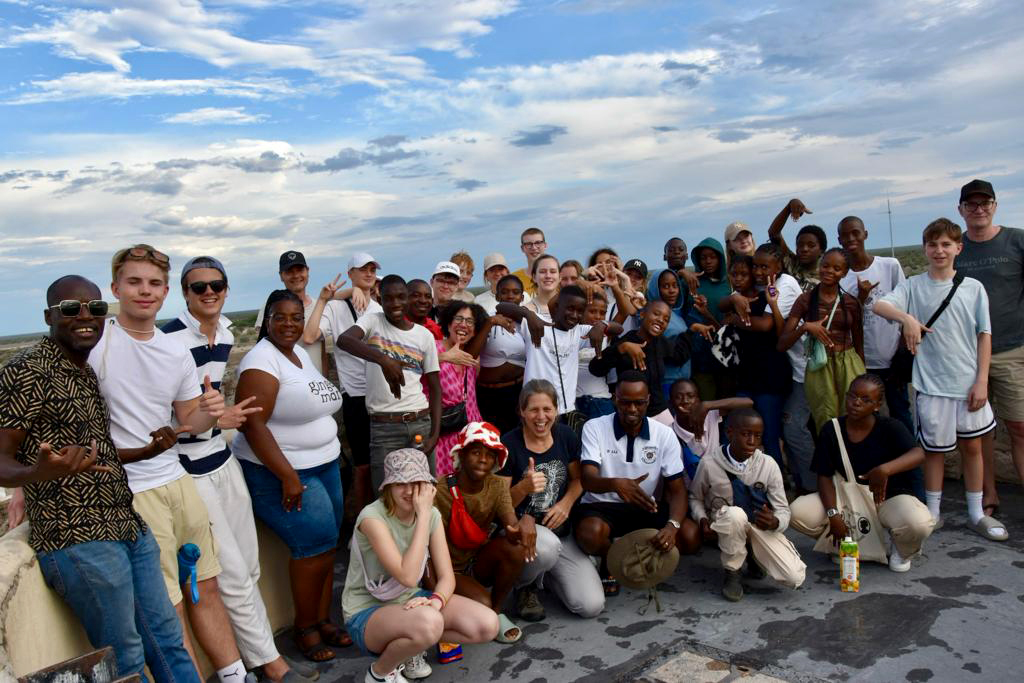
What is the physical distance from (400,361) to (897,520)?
10.2ft

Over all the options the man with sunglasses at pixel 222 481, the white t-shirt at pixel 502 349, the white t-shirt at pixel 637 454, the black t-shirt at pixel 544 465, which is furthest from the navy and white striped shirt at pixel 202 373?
the white t-shirt at pixel 637 454

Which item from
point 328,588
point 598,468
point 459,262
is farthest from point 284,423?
point 459,262

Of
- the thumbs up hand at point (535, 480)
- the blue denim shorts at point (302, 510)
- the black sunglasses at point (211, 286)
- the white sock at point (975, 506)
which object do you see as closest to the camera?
the black sunglasses at point (211, 286)

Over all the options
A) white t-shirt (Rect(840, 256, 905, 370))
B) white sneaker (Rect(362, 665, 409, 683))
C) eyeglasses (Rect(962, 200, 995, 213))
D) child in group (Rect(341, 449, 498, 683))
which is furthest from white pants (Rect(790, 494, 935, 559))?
white sneaker (Rect(362, 665, 409, 683))

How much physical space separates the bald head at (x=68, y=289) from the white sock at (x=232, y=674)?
1.89m

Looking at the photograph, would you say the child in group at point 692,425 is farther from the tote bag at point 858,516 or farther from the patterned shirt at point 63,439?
the patterned shirt at point 63,439

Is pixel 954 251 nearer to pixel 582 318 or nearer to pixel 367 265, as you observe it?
pixel 582 318

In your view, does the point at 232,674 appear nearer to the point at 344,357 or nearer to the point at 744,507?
the point at 344,357

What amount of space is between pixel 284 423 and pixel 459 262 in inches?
112

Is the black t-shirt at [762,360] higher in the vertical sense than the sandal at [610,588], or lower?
higher

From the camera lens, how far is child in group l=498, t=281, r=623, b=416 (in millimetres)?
5188

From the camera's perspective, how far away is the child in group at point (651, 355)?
528 centimetres

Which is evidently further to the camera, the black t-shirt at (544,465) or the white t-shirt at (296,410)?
the black t-shirt at (544,465)

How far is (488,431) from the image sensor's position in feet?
13.6
